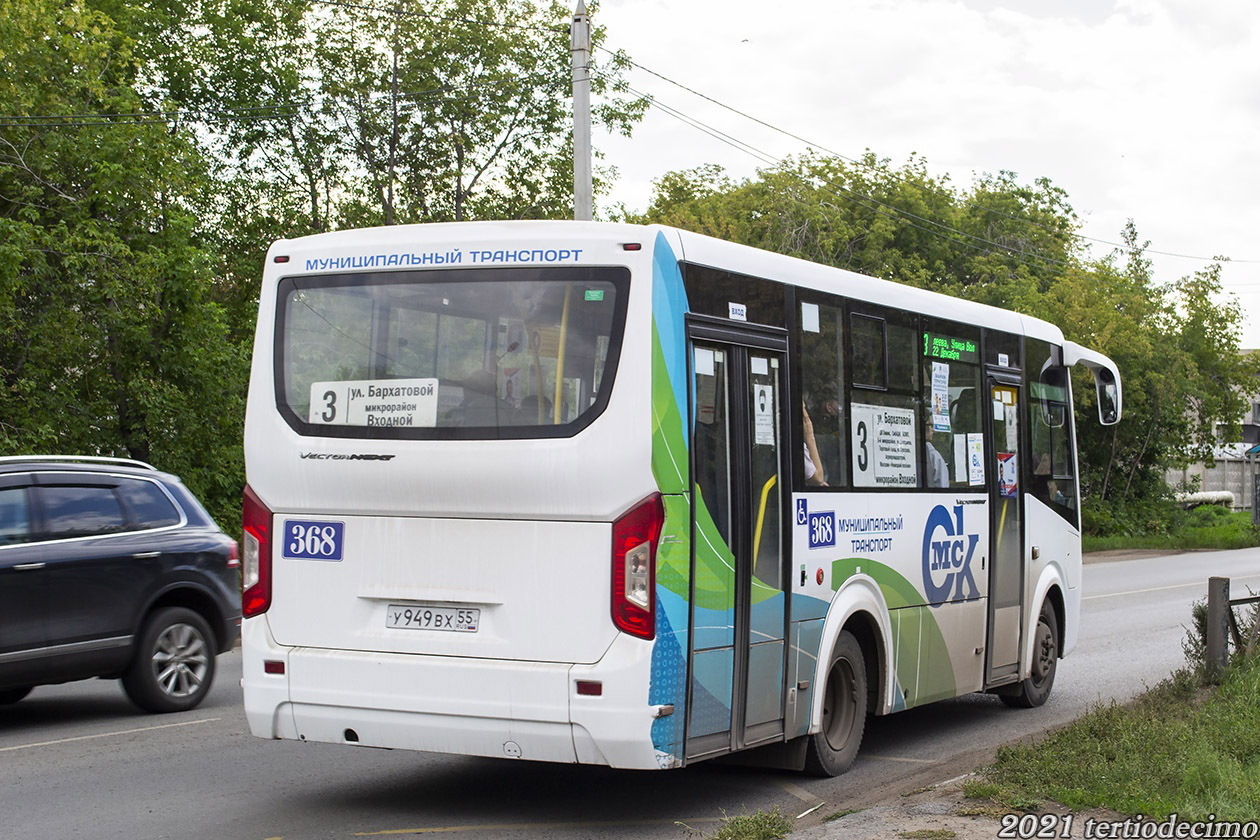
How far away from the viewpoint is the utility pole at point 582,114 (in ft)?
62.7

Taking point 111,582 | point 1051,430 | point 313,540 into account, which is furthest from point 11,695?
point 1051,430

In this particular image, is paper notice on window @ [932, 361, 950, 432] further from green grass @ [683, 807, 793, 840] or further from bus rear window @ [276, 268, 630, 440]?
green grass @ [683, 807, 793, 840]

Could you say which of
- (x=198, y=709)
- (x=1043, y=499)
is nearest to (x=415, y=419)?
(x=198, y=709)

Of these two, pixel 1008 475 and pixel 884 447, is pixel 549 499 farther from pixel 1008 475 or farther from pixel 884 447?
pixel 1008 475

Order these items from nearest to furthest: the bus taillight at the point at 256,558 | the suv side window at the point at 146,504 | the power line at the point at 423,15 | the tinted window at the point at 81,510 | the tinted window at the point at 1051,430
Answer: the bus taillight at the point at 256,558, the tinted window at the point at 81,510, the suv side window at the point at 146,504, the tinted window at the point at 1051,430, the power line at the point at 423,15

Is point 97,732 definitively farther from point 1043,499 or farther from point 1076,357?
point 1076,357

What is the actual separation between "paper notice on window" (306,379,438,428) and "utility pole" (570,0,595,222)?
11.4m

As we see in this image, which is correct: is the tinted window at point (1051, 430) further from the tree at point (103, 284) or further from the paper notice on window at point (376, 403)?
the tree at point (103, 284)

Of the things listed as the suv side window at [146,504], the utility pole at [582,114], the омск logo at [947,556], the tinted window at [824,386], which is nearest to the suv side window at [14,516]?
the suv side window at [146,504]

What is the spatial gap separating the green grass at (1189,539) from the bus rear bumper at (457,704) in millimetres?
31200

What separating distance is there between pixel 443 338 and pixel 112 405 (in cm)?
1521

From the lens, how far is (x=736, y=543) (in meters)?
7.54

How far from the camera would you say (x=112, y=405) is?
69.3ft

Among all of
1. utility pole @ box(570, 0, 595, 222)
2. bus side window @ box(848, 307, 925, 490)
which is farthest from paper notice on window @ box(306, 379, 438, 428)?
utility pole @ box(570, 0, 595, 222)
